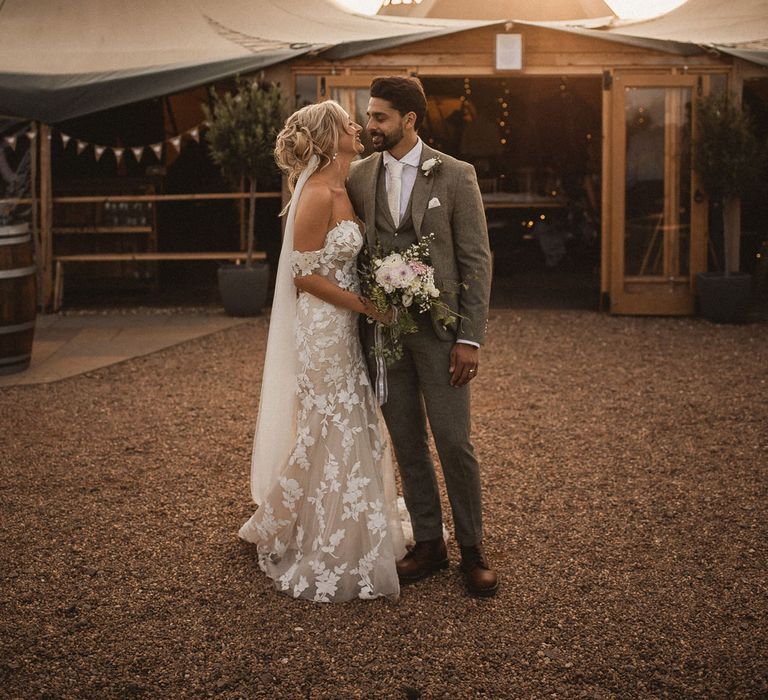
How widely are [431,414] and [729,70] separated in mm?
7154

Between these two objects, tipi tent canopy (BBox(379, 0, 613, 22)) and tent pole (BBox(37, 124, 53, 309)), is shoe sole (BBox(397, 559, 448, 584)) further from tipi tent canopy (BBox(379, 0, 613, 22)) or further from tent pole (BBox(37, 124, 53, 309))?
tipi tent canopy (BBox(379, 0, 613, 22))

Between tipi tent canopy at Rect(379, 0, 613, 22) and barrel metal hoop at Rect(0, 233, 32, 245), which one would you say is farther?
tipi tent canopy at Rect(379, 0, 613, 22)

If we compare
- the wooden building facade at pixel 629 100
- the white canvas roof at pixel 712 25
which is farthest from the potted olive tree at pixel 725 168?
the white canvas roof at pixel 712 25

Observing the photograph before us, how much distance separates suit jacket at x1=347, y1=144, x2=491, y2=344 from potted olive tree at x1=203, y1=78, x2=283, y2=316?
5.87 meters

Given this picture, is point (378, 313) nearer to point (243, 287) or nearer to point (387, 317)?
point (387, 317)

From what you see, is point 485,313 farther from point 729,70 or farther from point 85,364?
point 729,70

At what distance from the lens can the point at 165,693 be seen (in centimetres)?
273

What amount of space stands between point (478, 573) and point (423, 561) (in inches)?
8.9

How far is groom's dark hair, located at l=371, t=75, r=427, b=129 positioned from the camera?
3.14 meters

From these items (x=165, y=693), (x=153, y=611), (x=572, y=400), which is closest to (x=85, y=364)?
(x=572, y=400)

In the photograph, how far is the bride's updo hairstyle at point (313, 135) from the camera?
10.7 ft

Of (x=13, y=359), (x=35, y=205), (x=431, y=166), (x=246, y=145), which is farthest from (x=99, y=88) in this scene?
(x=431, y=166)

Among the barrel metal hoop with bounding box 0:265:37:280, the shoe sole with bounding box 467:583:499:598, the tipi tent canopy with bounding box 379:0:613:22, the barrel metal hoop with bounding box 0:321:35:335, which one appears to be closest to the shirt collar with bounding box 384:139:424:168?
the shoe sole with bounding box 467:583:499:598

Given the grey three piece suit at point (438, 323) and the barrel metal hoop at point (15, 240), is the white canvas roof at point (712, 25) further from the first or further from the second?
the grey three piece suit at point (438, 323)
